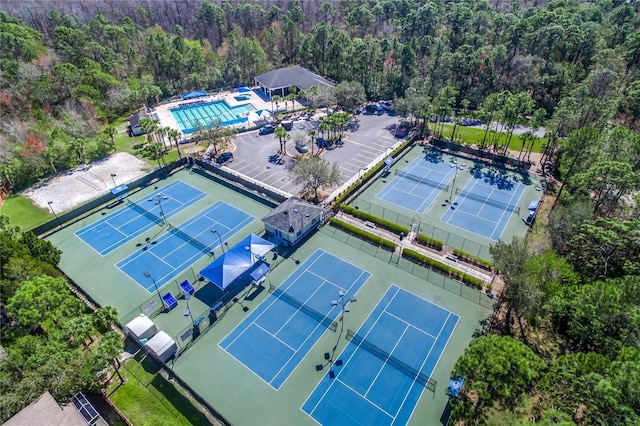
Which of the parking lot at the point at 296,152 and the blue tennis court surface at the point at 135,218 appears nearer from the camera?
the blue tennis court surface at the point at 135,218

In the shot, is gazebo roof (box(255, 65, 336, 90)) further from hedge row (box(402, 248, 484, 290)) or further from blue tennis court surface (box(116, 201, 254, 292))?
hedge row (box(402, 248, 484, 290))

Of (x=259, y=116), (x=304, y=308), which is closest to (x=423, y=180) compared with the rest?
(x=304, y=308)

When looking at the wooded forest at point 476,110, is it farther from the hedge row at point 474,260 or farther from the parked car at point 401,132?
the hedge row at point 474,260

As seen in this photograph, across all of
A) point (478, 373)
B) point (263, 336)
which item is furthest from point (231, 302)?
point (478, 373)

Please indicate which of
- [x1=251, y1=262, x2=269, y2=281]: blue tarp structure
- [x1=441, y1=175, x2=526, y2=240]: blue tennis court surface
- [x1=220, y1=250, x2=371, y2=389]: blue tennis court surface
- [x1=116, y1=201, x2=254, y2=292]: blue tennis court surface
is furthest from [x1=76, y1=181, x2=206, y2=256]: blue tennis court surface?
[x1=441, y1=175, x2=526, y2=240]: blue tennis court surface

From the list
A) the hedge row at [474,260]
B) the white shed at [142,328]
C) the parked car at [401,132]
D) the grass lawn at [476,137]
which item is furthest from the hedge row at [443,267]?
the grass lawn at [476,137]

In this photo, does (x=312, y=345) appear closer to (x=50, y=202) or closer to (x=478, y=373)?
(x=478, y=373)
